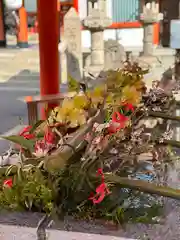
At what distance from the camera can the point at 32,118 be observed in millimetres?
2600

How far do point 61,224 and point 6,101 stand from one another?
535 cm

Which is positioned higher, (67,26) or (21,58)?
(67,26)

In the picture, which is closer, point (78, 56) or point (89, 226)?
point (89, 226)

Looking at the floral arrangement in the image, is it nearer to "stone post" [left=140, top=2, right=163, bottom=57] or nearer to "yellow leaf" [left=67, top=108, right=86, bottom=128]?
"yellow leaf" [left=67, top=108, right=86, bottom=128]

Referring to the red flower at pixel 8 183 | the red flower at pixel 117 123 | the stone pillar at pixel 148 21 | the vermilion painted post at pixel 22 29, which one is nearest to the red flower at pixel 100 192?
the red flower at pixel 117 123

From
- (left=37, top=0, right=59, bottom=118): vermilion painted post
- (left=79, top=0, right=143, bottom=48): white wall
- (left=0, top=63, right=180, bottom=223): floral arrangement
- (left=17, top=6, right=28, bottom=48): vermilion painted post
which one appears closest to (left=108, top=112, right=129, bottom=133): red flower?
(left=0, top=63, right=180, bottom=223): floral arrangement

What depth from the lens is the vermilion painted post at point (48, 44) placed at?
3.56 metres

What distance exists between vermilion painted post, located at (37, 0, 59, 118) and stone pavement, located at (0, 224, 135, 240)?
2.67 m

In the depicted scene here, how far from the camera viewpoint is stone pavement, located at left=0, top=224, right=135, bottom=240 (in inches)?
41.7

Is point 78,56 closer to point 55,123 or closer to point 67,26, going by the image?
point 67,26

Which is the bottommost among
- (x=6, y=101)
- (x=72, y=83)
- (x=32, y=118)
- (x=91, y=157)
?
(x=6, y=101)

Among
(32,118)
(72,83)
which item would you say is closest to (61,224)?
(72,83)

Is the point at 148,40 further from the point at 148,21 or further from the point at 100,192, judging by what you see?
the point at 100,192

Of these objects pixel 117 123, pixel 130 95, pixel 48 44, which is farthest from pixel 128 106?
pixel 48 44
